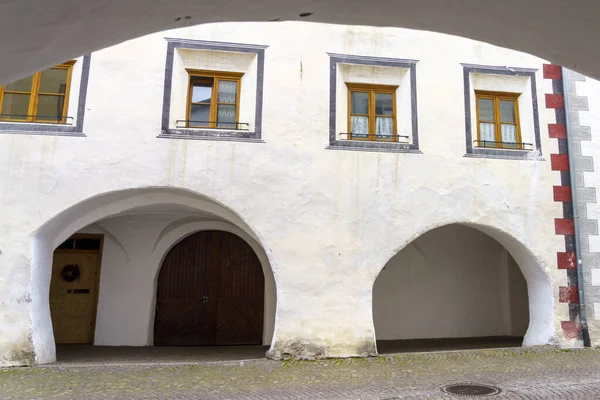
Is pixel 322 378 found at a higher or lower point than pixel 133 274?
lower

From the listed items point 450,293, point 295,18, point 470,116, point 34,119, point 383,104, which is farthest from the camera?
point 450,293

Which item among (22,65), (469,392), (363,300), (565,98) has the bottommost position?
(469,392)

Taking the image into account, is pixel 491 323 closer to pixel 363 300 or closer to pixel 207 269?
pixel 363 300

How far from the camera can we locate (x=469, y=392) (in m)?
5.32

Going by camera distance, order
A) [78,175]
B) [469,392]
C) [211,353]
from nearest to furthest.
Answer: [469,392], [78,175], [211,353]

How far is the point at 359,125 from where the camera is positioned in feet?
24.7

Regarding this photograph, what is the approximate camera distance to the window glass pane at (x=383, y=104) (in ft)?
25.1

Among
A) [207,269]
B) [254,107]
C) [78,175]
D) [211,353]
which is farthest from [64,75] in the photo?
[211,353]

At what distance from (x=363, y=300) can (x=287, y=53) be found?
13.3 ft

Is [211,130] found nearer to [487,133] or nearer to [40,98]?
[40,98]

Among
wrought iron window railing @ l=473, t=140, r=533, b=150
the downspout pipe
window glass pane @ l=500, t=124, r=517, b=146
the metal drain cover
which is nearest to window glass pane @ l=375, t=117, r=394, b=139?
wrought iron window railing @ l=473, t=140, r=533, b=150

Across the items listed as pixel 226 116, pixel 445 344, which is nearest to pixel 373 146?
pixel 226 116

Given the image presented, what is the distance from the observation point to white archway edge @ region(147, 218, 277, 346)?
8.59 metres

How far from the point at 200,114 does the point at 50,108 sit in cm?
220
